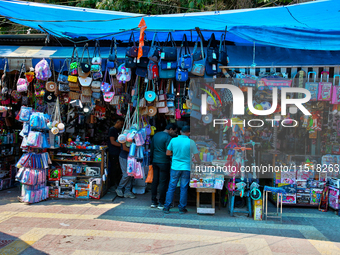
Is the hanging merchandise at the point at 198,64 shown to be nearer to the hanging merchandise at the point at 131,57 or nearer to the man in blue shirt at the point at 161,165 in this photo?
the hanging merchandise at the point at 131,57

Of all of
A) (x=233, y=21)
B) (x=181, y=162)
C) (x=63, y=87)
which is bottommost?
(x=181, y=162)

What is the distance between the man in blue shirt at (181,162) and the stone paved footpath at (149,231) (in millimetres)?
327

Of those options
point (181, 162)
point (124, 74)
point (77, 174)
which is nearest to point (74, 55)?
point (124, 74)

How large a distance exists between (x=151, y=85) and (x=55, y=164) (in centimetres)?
297

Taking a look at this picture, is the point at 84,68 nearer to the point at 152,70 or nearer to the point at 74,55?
the point at 74,55

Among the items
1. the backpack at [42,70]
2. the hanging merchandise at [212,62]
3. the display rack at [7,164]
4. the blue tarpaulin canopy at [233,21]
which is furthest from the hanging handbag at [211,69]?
the display rack at [7,164]

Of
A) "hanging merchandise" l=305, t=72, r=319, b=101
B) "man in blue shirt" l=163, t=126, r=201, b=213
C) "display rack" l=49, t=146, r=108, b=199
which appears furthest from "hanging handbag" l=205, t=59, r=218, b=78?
"display rack" l=49, t=146, r=108, b=199

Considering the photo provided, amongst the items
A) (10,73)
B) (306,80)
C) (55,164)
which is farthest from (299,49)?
(10,73)

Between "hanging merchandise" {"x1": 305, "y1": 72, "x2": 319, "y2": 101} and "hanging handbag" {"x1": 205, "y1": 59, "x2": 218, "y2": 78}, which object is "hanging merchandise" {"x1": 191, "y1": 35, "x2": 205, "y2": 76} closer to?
"hanging handbag" {"x1": 205, "y1": 59, "x2": 218, "y2": 78}

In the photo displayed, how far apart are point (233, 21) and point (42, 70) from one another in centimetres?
394

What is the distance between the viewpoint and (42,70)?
5.73m

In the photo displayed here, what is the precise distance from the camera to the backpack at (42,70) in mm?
5719

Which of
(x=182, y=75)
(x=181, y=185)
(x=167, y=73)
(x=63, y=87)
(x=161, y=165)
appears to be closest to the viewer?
(x=182, y=75)

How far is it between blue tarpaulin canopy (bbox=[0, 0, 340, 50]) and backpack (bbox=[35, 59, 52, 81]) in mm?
826
